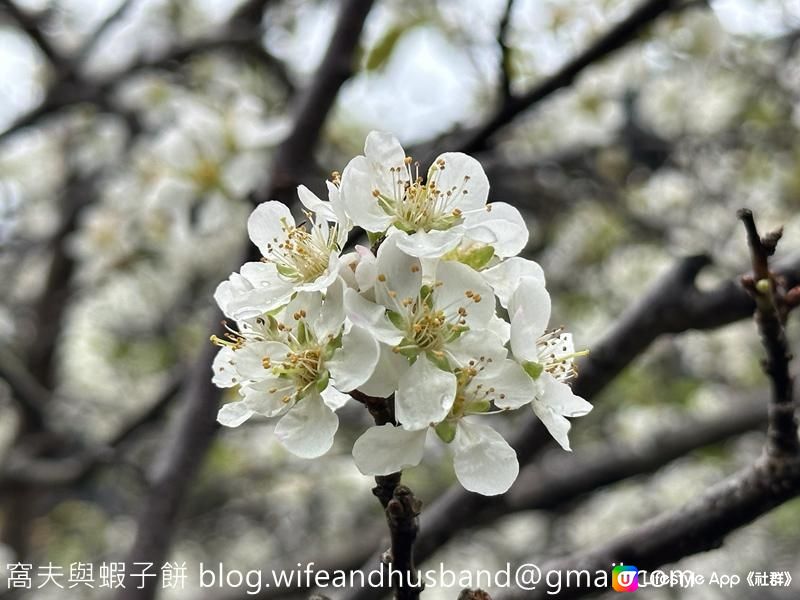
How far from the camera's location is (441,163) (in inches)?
40.1

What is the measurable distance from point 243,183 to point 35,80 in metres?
2.67

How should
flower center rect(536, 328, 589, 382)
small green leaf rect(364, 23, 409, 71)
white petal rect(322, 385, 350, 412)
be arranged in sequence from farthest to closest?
small green leaf rect(364, 23, 409, 71)
flower center rect(536, 328, 589, 382)
white petal rect(322, 385, 350, 412)

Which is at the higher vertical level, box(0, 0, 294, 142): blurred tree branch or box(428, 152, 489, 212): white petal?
box(428, 152, 489, 212): white petal

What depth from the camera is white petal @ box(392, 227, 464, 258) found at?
83cm

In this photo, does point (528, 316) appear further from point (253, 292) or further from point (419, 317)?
point (253, 292)

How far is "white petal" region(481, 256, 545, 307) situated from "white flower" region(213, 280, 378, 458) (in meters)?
0.16

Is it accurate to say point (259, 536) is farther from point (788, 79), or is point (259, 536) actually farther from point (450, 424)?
point (450, 424)

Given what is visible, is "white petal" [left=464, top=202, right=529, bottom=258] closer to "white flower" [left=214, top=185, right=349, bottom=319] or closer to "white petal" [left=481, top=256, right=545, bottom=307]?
"white petal" [left=481, top=256, right=545, bottom=307]

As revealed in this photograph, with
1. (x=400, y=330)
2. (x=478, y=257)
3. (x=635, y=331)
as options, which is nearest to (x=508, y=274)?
(x=478, y=257)

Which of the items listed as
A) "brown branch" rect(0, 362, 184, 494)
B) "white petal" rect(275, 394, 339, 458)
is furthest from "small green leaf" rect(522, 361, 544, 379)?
"brown branch" rect(0, 362, 184, 494)

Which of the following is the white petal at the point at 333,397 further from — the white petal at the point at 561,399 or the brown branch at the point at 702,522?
the brown branch at the point at 702,522

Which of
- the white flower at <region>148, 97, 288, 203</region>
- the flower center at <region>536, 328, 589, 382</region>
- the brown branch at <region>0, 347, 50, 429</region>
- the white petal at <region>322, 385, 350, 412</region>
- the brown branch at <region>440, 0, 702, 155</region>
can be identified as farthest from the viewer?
the brown branch at <region>0, 347, 50, 429</region>

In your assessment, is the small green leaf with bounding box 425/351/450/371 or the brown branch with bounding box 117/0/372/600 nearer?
the small green leaf with bounding box 425/351/450/371

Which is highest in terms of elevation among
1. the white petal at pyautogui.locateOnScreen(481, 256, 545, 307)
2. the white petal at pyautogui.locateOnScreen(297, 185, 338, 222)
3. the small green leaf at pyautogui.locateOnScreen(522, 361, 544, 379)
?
the white petal at pyautogui.locateOnScreen(297, 185, 338, 222)
